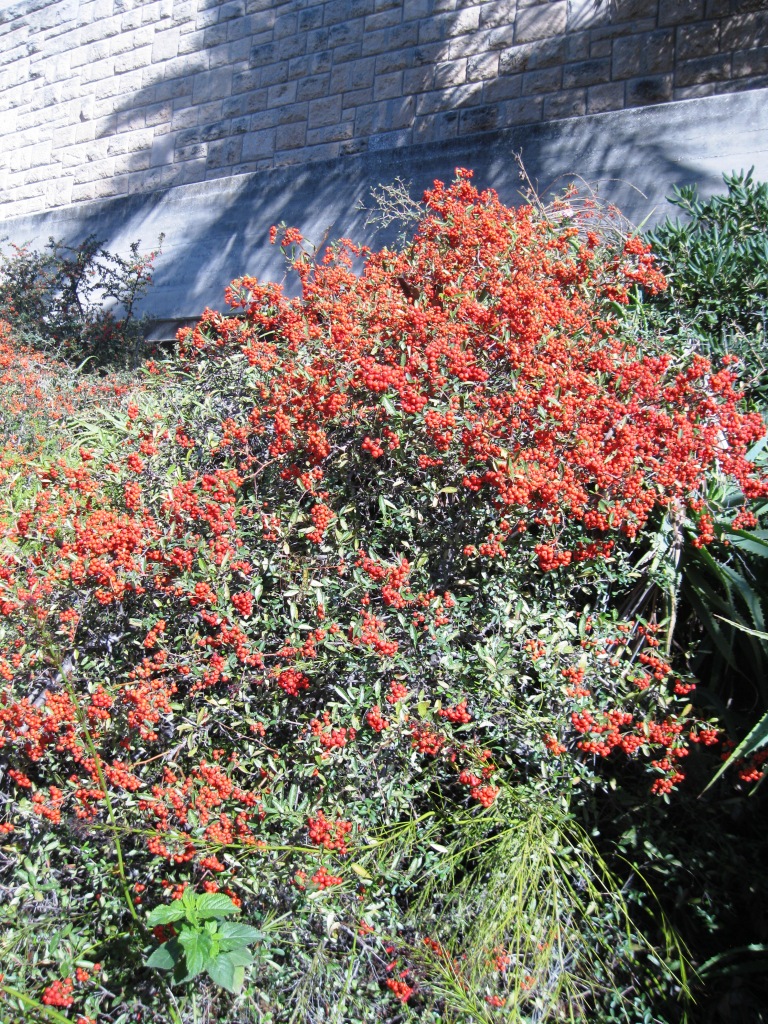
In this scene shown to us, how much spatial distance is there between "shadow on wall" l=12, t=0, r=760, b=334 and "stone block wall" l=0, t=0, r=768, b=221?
5cm

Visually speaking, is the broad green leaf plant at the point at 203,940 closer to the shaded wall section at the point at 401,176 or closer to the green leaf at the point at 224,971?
the green leaf at the point at 224,971

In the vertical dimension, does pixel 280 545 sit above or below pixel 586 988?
above

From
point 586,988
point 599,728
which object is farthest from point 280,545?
point 586,988

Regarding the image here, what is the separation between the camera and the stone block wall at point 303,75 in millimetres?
6363

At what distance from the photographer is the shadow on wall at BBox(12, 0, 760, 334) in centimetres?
475

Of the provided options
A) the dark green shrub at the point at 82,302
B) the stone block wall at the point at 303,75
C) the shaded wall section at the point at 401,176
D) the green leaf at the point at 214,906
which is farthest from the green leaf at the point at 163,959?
the stone block wall at the point at 303,75

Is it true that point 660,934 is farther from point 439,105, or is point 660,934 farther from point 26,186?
point 26,186

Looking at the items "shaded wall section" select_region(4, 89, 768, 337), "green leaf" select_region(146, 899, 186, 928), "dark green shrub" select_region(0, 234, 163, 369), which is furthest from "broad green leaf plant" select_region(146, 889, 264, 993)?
"dark green shrub" select_region(0, 234, 163, 369)

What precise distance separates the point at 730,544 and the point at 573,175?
3281 mm

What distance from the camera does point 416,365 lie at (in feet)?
9.66

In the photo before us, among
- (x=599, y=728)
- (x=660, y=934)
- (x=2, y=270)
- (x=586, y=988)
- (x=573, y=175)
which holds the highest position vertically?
(x=573, y=175)

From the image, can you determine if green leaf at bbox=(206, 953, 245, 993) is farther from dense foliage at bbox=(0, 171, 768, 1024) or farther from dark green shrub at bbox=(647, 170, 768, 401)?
dark green shrub at bbox=(647, 170, 768, 401)

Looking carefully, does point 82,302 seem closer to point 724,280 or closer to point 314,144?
point 314,144

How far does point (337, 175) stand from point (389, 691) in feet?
15.3
